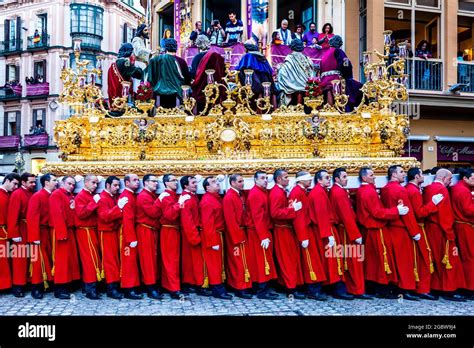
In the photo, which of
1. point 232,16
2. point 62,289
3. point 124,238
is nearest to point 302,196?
point 124,238

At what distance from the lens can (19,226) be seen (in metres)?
6.89

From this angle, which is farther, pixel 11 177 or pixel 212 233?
pixel 11 177

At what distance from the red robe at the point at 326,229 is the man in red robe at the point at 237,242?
1047 mm

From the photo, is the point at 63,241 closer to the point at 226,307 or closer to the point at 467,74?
the point at 226,307

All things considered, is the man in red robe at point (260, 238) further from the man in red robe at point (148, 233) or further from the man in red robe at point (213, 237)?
the man in red robe at point (148, 233)

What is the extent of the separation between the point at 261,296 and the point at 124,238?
2.21 meters

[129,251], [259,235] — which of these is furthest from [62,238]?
[259,235]

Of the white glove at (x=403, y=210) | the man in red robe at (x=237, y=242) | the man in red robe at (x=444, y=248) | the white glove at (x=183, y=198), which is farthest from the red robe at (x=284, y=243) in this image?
the man in red robe at (x=444, y=248)

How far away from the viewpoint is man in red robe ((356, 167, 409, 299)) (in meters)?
6.47

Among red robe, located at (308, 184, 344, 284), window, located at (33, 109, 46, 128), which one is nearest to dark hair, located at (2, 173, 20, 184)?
red robe, located at (308, 184, 344, 284)

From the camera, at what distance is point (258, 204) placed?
6.56m

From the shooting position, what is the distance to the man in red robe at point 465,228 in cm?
651

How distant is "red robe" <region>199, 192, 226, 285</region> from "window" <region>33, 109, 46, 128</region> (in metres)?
30.5

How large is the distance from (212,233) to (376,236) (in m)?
2.43
